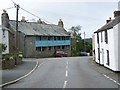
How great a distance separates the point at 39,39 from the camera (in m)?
70.4

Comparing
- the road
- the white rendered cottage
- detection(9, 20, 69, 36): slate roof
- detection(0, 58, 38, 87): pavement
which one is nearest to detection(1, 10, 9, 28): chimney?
detection(9, 20, 69, 36): slate roof

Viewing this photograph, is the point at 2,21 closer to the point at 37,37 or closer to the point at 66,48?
the point at 37,37

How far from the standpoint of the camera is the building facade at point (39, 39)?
67.2m

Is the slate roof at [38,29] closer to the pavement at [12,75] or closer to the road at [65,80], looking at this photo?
the pavement at [12,75]

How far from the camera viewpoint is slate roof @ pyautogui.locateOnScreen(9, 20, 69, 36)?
226 ft

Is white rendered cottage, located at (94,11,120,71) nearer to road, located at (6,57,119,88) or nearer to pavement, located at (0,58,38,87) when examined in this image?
road, located at (6,57,119,88)

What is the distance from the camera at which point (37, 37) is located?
70.1 m

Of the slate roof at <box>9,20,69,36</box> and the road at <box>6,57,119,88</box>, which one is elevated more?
the slate roof at <box>9,20,69,36</box>

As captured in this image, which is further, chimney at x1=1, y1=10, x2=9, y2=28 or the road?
chimney at x1=1, y1=10, x2=9, y2=28

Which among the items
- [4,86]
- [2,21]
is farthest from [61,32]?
[4,86]

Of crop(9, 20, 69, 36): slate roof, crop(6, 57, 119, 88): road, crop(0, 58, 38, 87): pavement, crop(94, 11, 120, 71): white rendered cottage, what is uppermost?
crop(9, 20, 69, 36): slate roof

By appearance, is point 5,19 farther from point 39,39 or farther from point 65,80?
point 65,80

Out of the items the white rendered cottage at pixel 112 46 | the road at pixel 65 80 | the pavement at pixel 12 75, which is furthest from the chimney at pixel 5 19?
the road at pixel 65 80

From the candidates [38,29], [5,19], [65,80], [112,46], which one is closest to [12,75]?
[65,80]
